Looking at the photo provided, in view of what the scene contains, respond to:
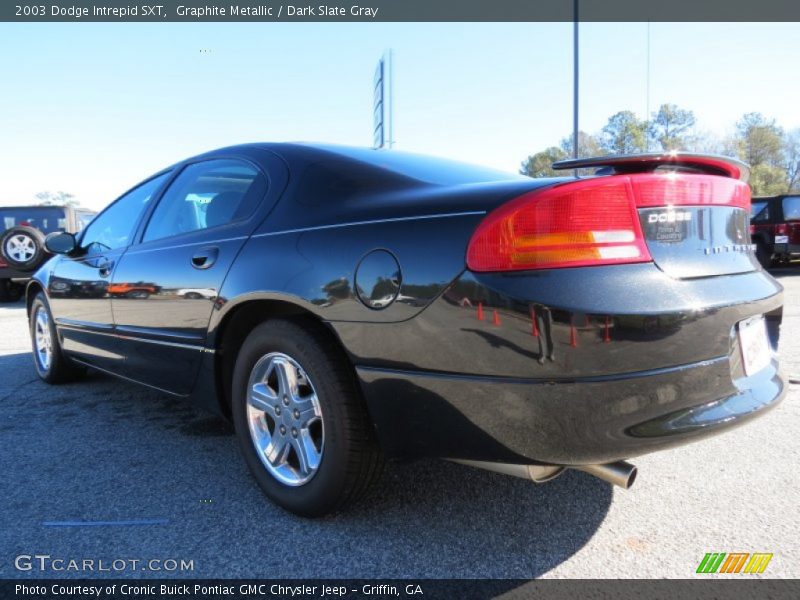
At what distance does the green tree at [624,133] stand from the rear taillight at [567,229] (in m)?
47.1

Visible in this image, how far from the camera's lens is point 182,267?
270cm

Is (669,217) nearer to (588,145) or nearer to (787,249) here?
(787,249)

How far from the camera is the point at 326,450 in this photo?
A: 6.68 ft

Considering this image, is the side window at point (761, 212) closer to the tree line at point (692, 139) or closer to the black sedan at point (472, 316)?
the black sedan at point (472, 316)

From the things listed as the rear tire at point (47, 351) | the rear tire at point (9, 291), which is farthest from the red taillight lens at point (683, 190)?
the rear tire at point (9, 291)

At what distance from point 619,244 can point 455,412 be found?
0.67 metres

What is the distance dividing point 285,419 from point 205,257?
814 millimetres

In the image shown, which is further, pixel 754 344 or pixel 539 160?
pixel 539 160

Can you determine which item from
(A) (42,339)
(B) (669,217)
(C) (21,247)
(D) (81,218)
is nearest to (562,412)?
(B) (669,217)

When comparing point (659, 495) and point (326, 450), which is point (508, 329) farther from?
point (659, 495)

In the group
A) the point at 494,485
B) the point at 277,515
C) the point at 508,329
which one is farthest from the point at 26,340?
the point at 508,329
